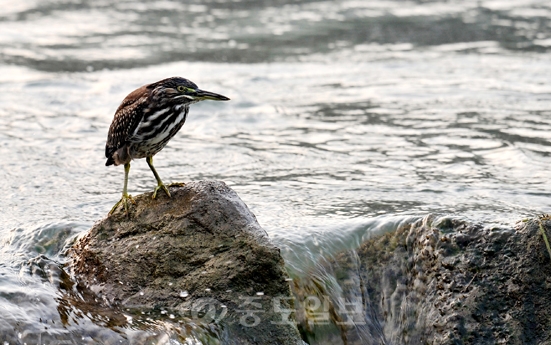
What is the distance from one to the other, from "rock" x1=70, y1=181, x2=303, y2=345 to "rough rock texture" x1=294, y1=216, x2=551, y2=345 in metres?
0.47

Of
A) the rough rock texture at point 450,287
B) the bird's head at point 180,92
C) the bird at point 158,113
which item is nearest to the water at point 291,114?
the rough rock texture at point 450,287

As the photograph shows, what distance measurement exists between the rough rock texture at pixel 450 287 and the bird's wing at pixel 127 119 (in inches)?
62.4

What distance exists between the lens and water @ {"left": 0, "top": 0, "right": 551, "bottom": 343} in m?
7.14

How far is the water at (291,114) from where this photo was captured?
7.14 meters

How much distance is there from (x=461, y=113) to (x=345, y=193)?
136 inches

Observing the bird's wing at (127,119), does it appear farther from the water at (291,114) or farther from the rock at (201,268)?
the water at (291,114)

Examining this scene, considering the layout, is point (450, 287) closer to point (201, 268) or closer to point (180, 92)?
point (201, 268)

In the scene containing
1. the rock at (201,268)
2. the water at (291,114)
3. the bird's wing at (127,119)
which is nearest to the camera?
the rock at (201,268)

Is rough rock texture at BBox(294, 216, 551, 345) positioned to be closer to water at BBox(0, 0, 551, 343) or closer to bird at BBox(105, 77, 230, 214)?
water at BBox(0, 0, 551, 343)

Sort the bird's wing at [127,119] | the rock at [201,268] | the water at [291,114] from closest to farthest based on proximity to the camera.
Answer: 1. the rock at [201,268]
2. the bird's wing at [127,119]
3. the water at [291,114]

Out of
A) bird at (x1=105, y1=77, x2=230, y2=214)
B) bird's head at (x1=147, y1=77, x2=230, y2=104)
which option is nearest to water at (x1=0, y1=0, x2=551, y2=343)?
bird at (x1=105, y1=77, x2=230, y2=214)

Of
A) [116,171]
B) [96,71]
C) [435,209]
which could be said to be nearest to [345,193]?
[435,209]

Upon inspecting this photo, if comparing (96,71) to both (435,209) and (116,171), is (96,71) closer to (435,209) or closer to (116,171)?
(116,171)

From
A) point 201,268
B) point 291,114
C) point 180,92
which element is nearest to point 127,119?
point 180,92
